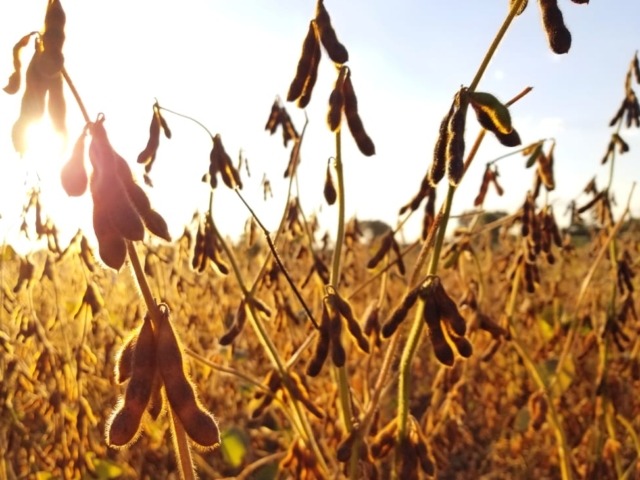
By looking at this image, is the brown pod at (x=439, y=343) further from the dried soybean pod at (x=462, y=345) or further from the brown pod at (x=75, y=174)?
the brown pod at (x=75, y=174)

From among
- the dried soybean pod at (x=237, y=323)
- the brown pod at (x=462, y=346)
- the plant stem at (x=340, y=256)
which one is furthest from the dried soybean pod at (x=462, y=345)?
the dried soybean pod at (x=237, y=323)

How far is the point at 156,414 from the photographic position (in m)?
0.99

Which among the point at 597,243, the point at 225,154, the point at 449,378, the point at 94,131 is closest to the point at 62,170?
the point at 94,131

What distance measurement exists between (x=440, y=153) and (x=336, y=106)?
1.29 feet

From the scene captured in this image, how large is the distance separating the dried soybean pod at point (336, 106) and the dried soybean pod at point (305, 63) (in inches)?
2.7

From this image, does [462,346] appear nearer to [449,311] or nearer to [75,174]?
[449,311]

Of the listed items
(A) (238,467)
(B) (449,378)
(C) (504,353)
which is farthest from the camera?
(C) (504,353)

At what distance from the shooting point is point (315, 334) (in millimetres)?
1920

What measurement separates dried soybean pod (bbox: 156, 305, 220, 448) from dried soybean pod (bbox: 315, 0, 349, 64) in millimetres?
744

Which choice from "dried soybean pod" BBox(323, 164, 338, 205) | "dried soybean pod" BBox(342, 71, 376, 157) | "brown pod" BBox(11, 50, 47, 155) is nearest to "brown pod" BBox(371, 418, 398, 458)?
"dried soybean pod" BBox(323, 164, 338, 205)

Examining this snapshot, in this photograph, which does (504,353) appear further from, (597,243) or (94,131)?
(94,131)

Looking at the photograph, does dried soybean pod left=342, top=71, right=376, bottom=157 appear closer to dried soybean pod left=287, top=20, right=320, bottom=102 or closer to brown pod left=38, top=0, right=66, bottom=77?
dried soybean pod left=287, top=20, right=320, bottom=102

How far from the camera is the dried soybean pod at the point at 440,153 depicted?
1137 millimetres

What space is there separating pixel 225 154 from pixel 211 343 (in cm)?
338
